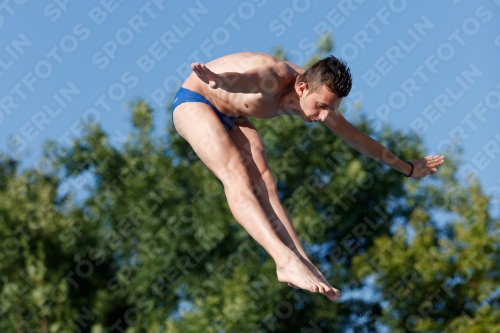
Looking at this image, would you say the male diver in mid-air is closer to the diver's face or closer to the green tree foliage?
the diver's face

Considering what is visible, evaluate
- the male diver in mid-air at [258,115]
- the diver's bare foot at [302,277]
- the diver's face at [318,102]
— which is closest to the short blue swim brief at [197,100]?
the male diver in mid-air at [258,115]

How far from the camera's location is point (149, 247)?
17.4m

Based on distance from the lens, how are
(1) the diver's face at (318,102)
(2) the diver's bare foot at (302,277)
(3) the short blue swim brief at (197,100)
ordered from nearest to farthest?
1. (2) the diver's bare foot at (302,277)
2. (1) the diver's face at (318,102)
3. (3) the short blue swim brief at (197,100)

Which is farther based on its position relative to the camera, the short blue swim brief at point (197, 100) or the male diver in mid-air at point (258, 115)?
the short blue swim brief at point (197, 100)

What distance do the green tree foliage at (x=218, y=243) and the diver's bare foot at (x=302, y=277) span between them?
996 cm

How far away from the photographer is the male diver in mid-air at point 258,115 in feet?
16.3

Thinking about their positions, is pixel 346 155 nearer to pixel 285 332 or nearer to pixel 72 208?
pixel 285 332

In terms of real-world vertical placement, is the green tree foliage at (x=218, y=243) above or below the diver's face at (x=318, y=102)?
below

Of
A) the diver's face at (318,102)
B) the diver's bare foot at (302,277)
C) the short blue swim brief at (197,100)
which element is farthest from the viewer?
the short blue swim brief at (197,100)

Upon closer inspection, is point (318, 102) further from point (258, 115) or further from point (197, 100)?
point (197, 100)

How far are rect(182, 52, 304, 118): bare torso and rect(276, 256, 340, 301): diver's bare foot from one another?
1.00 meters

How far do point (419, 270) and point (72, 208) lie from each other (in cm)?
734

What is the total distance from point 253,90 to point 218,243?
12010mm

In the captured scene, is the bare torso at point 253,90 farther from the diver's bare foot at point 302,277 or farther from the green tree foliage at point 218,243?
the green tree foliage at point 218,243
